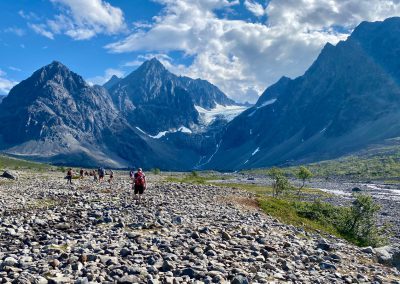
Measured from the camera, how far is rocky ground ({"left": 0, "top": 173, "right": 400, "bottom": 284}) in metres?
15.9

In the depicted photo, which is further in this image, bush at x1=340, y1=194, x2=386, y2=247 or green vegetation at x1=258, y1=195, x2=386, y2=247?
bush at x1=340, y1=194, x2=386, y2=247

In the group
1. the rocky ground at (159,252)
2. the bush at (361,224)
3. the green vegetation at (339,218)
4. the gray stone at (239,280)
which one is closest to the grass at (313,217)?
the green vegetation at (339,218)

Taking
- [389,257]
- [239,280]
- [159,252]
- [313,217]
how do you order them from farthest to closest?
[313,217]
[389,257]
[159,252]
[239,280]

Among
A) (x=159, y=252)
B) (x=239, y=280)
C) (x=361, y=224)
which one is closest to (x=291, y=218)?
(x=361, y=224)

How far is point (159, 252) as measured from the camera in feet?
61.8

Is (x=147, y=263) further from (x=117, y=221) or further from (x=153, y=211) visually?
(x=153, y=211)

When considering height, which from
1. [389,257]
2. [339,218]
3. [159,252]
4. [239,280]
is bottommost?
[389,257]

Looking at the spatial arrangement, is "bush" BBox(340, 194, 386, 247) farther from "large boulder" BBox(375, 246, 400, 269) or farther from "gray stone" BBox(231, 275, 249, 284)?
"gray stone" BBox(231, 275, 249, 284)

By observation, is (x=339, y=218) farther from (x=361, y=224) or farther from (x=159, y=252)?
(x=159, y=252)

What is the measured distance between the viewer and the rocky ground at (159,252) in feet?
52.1

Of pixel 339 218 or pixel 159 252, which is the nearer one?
pixel 159 252

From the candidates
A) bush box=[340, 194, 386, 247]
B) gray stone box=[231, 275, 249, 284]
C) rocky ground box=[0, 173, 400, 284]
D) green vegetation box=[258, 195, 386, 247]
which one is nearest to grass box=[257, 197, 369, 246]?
green vegetation box=[258, 195, 386, 247]

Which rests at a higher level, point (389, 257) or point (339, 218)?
point (339, 218)

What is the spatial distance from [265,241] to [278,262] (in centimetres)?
378
